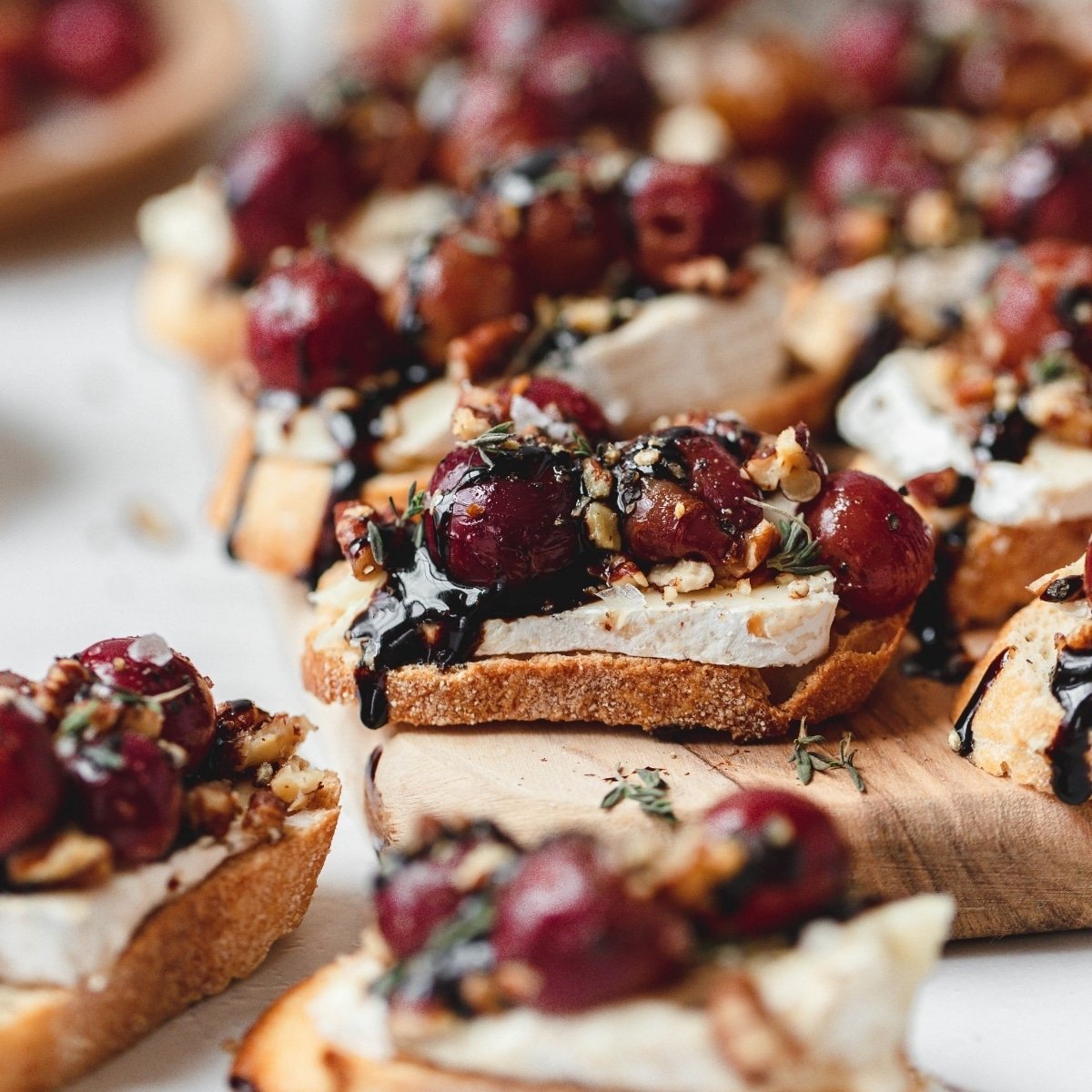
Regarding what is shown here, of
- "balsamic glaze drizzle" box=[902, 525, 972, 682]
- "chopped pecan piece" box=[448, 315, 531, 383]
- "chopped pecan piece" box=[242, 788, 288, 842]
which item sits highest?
"chopped pecan piece" box=[448, 315, 531, 383]

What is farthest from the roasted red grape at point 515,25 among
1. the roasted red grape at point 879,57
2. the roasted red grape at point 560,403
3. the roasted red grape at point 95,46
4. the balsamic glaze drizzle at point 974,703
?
the balsamic glaze drizzle at point 974,703

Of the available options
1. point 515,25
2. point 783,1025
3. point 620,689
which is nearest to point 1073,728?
point 620,689

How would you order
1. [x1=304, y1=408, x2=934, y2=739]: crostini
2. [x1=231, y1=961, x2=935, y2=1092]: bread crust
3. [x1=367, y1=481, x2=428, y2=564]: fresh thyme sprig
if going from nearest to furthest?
1. [x1=231, y1=961, x2=935, y2=1092]: bread crust
2. [x1=304, y1=408, x2=934, y2=739]: crostini
3. [x1=367, y1=481, x2=428, y2=564]: fresh thyme sprig

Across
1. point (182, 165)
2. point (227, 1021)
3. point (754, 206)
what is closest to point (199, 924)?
point (227, 1021)

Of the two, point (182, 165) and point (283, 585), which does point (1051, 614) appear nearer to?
point (283, 585)

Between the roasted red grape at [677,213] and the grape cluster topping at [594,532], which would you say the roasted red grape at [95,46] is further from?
the grape cluster topping at [594,532]

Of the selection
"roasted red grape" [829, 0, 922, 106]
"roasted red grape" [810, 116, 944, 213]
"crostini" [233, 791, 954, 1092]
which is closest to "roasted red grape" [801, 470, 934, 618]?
"crostini" [233, 791, 954, 1092]

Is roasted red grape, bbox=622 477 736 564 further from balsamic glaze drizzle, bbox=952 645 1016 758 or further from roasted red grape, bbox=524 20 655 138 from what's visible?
roasted red grape, bbox=524 20 655 138
